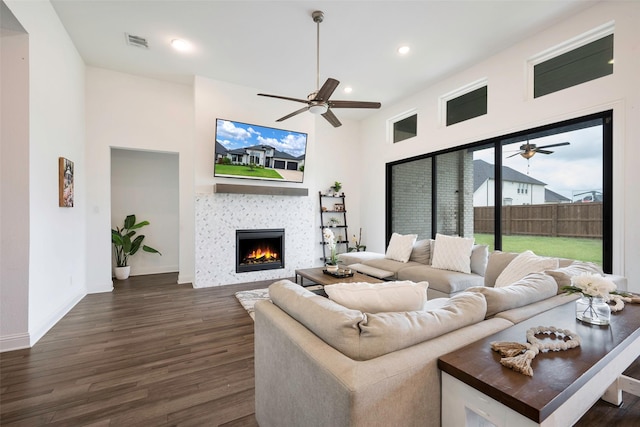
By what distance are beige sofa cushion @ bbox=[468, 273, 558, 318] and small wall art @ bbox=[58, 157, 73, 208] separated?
14.4ft

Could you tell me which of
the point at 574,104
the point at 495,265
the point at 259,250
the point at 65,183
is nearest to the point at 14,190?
the point at 65,183

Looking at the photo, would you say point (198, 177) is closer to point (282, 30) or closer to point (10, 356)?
point (282, 30)

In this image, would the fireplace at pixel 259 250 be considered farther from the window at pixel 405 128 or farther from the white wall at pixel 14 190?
the window at pixel 405 128

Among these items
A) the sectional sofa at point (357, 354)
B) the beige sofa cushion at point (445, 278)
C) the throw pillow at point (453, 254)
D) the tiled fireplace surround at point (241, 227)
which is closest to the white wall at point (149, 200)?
the tiled fireplace surround at point (241, 227)

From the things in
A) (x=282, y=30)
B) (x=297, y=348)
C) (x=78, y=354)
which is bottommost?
(x=78, y=354)

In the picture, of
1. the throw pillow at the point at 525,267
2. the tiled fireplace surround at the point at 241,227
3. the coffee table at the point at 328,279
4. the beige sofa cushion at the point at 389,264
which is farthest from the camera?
the tiled fireplace surround at the point at 241,227

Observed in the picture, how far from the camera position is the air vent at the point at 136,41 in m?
3.71

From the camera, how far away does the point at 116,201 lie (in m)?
5.52

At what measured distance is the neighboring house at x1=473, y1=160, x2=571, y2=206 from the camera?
384cm

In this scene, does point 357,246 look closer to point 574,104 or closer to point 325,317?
point 574,104

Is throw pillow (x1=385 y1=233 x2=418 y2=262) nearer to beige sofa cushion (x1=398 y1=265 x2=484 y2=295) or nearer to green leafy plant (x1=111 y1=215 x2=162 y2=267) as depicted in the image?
beige sofa cushion (x1=398 y1=265 x2=484 y2=295)

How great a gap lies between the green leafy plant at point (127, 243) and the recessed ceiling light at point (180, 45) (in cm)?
316

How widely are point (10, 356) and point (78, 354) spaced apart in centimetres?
55

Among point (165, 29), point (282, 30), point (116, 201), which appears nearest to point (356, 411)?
point (282, 30)
